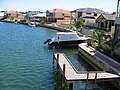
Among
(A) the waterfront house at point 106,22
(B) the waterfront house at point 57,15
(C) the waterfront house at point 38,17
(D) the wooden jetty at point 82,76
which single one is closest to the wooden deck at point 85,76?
(D) the wooden jetty at point 82,76

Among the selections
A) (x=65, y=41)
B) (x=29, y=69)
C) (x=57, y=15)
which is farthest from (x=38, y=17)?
(x=29, y=69)

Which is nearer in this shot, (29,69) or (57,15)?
(29,69)

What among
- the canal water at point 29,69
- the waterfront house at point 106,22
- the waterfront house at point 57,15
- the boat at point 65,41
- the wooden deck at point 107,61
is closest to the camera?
the canal water at point 29,69

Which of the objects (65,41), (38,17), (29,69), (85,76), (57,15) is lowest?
(29,69)

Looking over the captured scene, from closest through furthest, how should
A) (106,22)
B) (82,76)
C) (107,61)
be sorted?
(82,76)
(107,61)
(106,22)

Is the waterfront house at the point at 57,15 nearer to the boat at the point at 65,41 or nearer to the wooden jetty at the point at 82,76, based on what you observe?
the boat at the point at 65,41

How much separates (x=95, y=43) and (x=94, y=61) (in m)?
8.61

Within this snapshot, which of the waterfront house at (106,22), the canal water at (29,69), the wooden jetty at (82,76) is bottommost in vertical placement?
the canal water at (29,69)

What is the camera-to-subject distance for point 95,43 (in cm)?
4062

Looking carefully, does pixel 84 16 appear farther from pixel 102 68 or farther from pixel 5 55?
pixel 102 68

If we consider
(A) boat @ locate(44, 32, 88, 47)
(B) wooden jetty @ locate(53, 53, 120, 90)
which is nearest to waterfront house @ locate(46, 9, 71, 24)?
(A) boat @ locate(44, 32, 88, 47)

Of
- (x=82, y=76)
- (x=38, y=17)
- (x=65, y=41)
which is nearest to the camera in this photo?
(x=82, y=76)

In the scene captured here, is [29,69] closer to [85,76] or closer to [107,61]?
[107,61]

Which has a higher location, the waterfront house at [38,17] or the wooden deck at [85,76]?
the waterfront house at [38,17]
